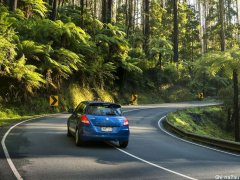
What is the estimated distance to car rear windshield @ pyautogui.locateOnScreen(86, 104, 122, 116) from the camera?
1323cm

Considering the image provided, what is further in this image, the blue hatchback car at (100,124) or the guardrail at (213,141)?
the guardrail at (213,141)

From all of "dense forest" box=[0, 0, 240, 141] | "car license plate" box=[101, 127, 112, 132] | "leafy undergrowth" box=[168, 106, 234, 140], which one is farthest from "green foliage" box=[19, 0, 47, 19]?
"car license plate" box=[101, 127, 112, 132]

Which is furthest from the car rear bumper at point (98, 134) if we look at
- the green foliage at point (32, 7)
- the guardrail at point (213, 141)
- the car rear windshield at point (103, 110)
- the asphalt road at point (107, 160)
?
the green foliage at point (32, 7)

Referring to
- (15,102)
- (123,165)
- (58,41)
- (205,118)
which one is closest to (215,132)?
(205,118)

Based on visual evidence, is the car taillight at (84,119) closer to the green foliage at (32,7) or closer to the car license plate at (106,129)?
the car license plate at (106,129)

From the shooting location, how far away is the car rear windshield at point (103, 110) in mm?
13227

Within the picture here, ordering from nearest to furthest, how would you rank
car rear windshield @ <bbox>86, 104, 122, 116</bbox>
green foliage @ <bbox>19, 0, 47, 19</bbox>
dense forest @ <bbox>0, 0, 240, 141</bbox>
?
car rear windshield @ <bbox>86, 104, 122, 116</bbox> → dense forest @ <bbox>0, 0, 240, 141</bbox> → green foliage @ <bbox>19, 0, 47, 19</bbox>

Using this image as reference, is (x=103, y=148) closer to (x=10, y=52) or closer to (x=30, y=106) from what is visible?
(x=10, y=52)

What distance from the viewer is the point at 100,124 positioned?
12953 millimetres

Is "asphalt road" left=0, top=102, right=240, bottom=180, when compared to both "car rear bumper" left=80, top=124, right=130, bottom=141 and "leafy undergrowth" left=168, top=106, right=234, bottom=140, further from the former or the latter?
"leafy undergrowth" left=168, top=106, right=234, bottom=140

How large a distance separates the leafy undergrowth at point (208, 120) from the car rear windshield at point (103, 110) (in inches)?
616

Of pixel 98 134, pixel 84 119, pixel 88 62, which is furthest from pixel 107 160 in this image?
pixel 88 62

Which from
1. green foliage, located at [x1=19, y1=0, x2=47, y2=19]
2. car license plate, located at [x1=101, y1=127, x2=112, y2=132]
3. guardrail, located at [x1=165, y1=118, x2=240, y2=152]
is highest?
green foliage, located at [x1=19, y1=0, x2=47, y2=19]

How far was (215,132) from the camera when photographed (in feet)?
115
